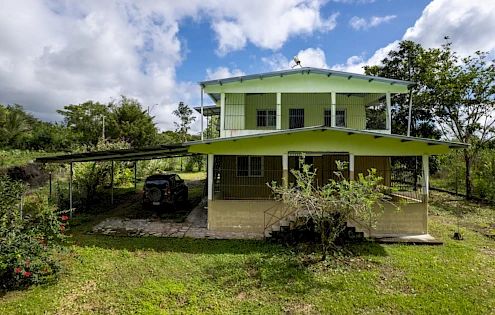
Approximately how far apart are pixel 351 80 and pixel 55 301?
13.3 meters

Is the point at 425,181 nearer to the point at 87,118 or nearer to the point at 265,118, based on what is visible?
the point at 265,118

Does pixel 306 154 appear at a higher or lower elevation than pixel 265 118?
lower

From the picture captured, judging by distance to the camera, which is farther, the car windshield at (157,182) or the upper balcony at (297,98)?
the upper balcony at (297,98)

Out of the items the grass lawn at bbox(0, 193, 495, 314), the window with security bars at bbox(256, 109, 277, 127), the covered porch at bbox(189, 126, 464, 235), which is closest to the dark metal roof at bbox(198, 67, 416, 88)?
the window with security bars at bbox(256, 109, 277, 127)

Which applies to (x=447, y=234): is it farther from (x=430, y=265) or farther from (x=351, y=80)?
(x=351, y=80)

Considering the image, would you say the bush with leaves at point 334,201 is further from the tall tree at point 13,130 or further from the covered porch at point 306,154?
the tall tree at point 13,130

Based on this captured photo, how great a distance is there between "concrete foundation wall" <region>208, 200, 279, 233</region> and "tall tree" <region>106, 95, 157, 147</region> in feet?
88.3

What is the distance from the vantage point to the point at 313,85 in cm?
1287

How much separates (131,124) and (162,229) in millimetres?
27807

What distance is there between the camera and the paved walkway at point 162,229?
9.37 meters

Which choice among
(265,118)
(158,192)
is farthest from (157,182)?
(265,118)

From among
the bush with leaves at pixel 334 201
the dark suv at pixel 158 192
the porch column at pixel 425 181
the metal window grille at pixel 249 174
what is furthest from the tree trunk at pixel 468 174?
the dark suv at pixel 158 192

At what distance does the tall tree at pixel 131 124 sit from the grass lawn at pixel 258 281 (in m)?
27.8

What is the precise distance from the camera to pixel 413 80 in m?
19.5
